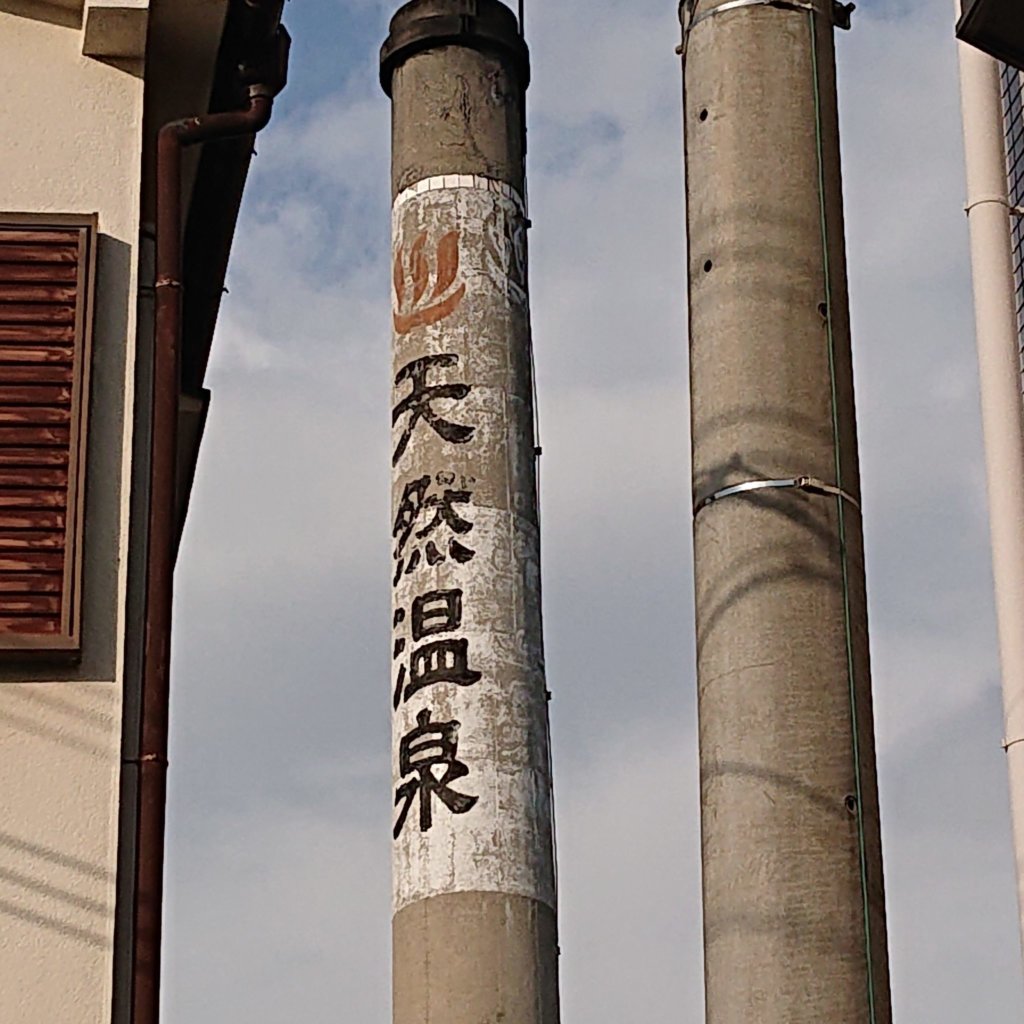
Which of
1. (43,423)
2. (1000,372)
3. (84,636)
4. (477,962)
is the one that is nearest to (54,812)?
(84,636)

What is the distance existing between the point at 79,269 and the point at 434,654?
17.1 ft

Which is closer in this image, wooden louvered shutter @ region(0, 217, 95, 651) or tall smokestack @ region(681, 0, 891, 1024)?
wooden louvered shutter @ region(0, 217, 95, 651)

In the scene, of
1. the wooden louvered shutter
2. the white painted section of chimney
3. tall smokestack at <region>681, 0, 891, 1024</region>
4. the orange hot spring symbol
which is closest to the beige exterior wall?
the wooden louvered shutter

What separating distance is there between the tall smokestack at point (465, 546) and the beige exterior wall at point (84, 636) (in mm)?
4962

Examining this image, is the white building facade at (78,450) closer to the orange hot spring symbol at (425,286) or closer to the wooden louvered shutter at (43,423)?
the wooden louvered shutter at (43,423)

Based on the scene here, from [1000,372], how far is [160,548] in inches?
397

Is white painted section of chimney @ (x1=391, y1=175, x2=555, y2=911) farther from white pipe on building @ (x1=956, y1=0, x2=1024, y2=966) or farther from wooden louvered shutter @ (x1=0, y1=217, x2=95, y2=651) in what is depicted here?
wooden louvered shutter @ (x1=0, y1=217, x2=95, y2=651)

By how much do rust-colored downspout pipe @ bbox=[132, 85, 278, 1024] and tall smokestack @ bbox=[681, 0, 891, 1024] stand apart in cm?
286

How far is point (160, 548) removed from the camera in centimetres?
1085

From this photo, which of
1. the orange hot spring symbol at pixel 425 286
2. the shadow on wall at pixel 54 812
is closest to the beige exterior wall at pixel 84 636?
the shadow on wall at pixel 54 812

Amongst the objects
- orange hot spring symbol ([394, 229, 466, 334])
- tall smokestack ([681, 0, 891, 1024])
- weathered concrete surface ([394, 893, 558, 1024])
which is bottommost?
Result: weathered concrete surface ([394, 893, 558, 1024])

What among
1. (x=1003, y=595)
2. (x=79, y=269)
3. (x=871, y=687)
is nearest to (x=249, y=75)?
(x=79, y=269)

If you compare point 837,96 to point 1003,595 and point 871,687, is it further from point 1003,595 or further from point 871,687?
point 1003,595

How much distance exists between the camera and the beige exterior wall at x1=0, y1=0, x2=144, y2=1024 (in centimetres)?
1008
